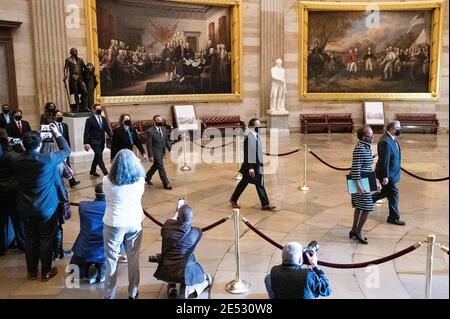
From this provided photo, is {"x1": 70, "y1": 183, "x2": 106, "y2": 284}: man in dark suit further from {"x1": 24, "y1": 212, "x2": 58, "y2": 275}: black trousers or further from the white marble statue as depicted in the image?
the white marble statue

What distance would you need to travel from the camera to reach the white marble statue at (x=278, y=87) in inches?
695

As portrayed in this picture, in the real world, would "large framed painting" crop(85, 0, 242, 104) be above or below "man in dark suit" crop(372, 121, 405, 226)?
above

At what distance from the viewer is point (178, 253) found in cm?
486

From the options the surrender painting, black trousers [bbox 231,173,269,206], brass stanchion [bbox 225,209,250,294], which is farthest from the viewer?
the surrender painting

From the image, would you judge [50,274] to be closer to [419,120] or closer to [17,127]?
[17,127]

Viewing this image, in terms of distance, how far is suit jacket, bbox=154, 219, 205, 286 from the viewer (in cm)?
479

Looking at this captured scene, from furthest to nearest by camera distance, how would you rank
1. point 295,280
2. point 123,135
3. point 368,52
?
1. point 368,52
2. point 123,135
3. point 295,280

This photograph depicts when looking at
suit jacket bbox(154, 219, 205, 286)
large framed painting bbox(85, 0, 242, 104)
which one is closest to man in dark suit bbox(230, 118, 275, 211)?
suit jacket bbox(154, 219, 205, 286)

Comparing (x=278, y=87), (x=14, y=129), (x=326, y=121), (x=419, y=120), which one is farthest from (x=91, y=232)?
(x=419, y=120)

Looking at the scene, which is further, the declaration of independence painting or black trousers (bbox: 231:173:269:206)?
the declaration of independence painting

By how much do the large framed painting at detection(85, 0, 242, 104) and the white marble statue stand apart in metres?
1.42

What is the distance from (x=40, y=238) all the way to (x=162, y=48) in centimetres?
1282

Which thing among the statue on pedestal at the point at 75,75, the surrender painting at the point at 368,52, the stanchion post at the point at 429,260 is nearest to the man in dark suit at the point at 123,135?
the statue on pedestal at the point at 75,75

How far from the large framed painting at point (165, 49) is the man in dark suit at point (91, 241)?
10991mm
